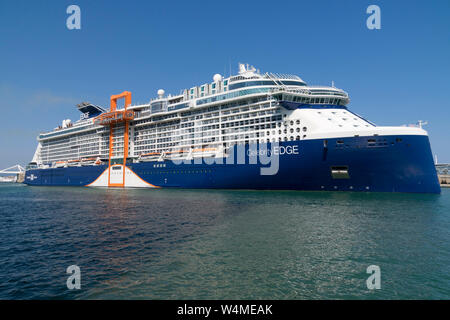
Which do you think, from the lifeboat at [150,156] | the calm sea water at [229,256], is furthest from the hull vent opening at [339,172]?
the lifeboat at [150,156]

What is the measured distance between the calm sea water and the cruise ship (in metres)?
12.0

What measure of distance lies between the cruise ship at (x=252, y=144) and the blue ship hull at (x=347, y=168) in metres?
0.10

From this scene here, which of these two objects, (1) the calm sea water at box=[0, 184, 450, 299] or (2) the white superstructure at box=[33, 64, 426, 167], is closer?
(1) the calm sea water at box=[0, 184, 450, 299]

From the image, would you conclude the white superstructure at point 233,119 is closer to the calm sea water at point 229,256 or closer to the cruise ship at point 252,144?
the cruise ship at point 252,144

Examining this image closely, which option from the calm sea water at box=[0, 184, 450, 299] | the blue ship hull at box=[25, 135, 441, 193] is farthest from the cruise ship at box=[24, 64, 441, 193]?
the calm sea water at box=[0, 184, 450, 299]

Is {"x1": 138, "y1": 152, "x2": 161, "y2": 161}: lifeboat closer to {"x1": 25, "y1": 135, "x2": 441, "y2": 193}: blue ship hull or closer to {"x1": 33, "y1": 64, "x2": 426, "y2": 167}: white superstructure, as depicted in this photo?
{"x1": 33, "y1": 64, "x2": 426, "y2": 167}: white superstructure

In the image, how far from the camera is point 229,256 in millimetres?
9398

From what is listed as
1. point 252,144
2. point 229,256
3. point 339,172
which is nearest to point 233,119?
point 252,144

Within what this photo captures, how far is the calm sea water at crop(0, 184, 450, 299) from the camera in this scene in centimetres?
688

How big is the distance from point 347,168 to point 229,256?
23475 millimetres

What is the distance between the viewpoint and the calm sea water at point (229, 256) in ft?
22.6
